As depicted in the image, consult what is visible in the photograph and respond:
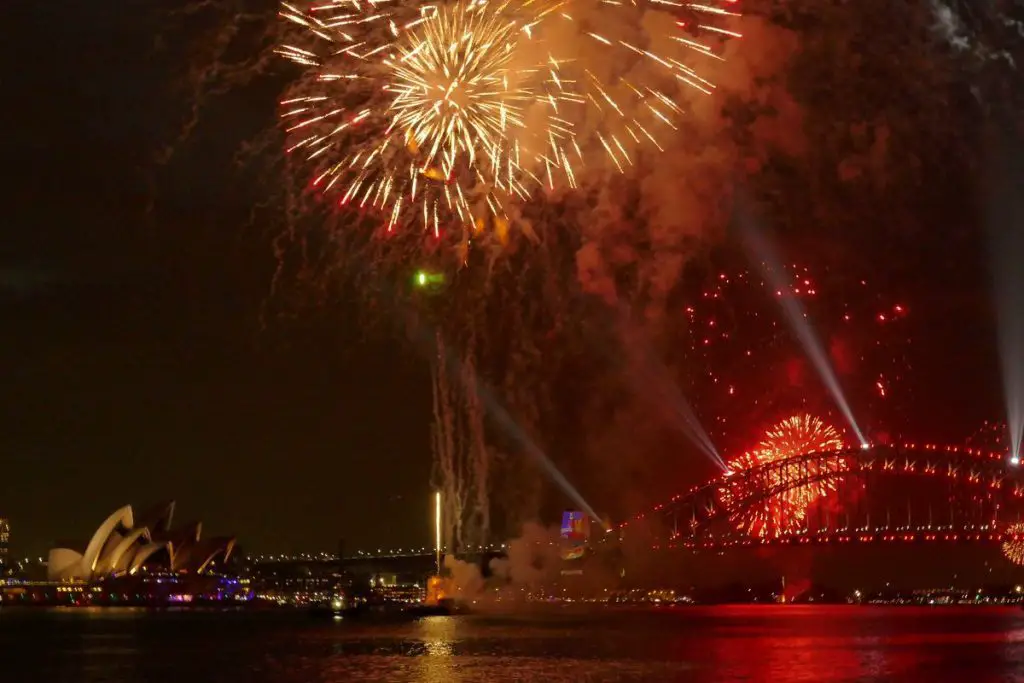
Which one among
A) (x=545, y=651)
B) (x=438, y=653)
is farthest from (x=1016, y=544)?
(x=438, y=653)

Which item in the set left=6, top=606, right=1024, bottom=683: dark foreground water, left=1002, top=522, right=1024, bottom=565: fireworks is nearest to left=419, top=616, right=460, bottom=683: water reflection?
left=6, top=606, right=1024, bottom=683: dark foreground water

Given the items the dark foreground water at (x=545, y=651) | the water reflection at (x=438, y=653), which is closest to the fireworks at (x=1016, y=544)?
the dark foreground water at (x=545, y=651)

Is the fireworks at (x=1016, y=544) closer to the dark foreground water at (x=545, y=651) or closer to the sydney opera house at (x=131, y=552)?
the dark foreground water at (x=545, y=651)

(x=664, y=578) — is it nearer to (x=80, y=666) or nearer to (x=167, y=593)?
(x=167, y=593)

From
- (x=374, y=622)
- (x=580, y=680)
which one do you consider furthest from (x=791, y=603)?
(x=580, y=680)

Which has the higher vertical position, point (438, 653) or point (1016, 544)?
point (1016, 544)

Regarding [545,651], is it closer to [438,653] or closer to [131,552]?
[438,653]

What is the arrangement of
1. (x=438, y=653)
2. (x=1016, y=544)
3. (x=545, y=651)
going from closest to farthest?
1. (x=438, y=653)
2. (x=545, y=651)
3. (x=1016, y=544)
